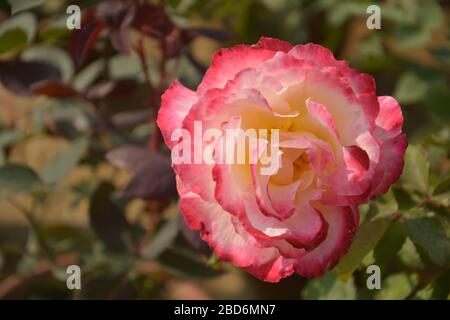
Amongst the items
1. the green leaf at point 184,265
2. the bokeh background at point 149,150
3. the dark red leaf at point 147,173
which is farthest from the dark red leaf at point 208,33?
the green leaf at point 184,265

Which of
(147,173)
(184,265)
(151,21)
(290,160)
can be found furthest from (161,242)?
(290,160)

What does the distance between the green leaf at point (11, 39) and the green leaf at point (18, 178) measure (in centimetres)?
13

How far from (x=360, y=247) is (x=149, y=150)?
268 millimetres

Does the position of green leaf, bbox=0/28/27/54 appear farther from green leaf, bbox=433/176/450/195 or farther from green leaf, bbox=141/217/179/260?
green leaf, bbox=433/176/450/195

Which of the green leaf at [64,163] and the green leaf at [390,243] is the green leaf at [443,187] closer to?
the green leaf at [390,243]

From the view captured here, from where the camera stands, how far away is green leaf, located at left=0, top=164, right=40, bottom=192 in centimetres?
75

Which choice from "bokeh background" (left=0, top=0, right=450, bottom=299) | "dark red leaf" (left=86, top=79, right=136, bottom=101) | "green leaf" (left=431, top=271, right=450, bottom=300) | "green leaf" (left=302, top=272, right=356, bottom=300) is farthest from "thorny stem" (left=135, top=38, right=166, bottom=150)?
"green leaf" (left=431, top=271, right=450, bottom=300)

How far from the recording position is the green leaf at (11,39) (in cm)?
72

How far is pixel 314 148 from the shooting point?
1.50 feet

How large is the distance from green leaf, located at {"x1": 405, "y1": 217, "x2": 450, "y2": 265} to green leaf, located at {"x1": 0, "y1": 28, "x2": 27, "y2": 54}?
0.42 meters

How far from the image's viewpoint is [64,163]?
0.85 meters

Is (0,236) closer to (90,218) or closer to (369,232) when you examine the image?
(90,218)

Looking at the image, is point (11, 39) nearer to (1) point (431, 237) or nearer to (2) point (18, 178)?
(2) point (18, 178)
